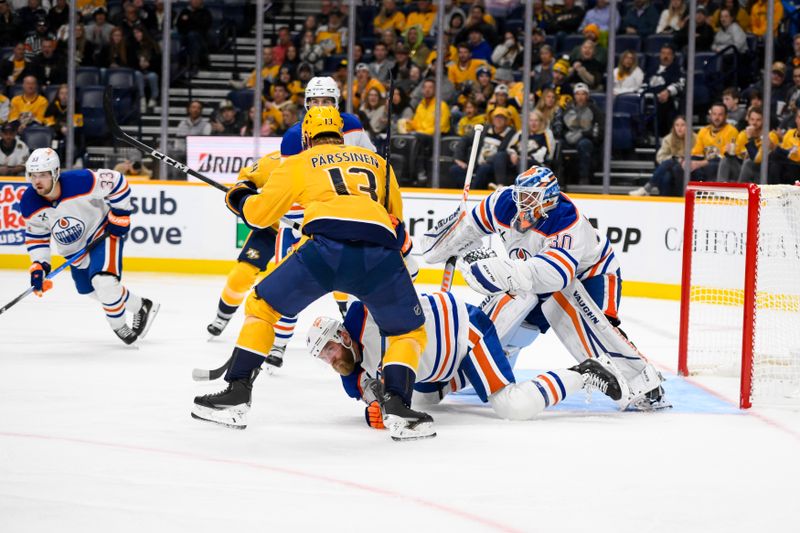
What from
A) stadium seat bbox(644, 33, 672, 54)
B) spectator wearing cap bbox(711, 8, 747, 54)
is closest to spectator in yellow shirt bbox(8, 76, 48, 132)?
stadium seat bbox(644, 33, 672, 54)

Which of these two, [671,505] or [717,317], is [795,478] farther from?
[717,317]

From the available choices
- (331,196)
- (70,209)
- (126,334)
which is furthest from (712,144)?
(331,196)

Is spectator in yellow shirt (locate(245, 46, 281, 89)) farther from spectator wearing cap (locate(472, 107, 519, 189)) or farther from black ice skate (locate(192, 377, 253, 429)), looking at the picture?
black ice skate (locate(192, 377, 253, 429))

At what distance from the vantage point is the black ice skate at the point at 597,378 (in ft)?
14.7

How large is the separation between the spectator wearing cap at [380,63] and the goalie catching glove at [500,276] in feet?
17.9

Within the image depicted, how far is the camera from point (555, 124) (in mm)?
9008

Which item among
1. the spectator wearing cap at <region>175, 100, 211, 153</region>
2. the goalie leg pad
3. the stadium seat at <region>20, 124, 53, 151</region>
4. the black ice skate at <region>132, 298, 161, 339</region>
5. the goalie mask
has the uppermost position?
the spectator wearing cap at <region>175, 100, 211, 153</region>

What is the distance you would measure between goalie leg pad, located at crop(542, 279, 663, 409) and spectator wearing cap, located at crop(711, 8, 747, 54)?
16.6 feet

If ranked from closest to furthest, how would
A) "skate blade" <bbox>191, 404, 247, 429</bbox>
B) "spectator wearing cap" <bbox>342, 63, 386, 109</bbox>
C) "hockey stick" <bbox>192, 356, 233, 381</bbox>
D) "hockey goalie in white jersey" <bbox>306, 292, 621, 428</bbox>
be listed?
"skate blade" <bbox>191, 404, 247, 429</bbox>, "hockey goalie in white jersey" <bbox>306, 292, 621, 428</bbox>, "hockey stick" <bbox>192, 356, 233, 381</bbox>, "spectator wearing cap" <bbox>342, 63, 386, 109</bbox>

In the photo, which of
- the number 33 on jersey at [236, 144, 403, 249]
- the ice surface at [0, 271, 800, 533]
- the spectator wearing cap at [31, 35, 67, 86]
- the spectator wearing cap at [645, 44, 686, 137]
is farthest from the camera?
the spectator wearing cap at [31, 35, 67, 86]

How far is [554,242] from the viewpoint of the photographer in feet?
14.6

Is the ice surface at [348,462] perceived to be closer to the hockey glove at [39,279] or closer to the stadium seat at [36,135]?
the hockey glove at [39,279]

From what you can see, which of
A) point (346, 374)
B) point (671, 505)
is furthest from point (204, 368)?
point (671, 505)

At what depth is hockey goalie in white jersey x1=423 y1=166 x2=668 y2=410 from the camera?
4.39 m
